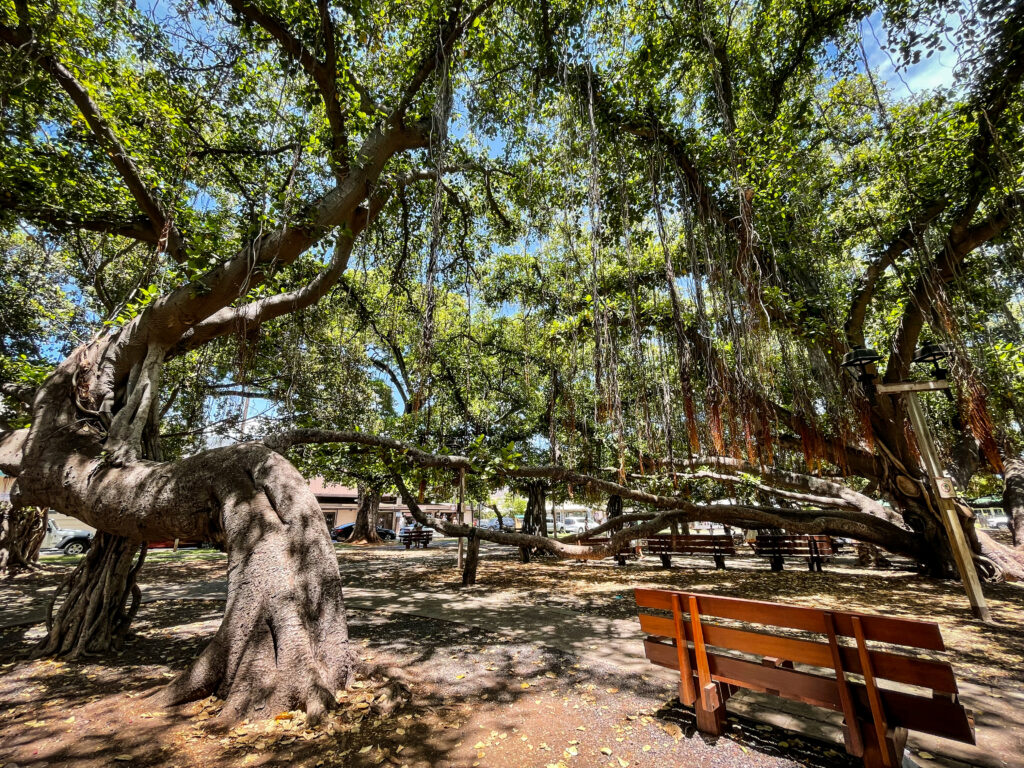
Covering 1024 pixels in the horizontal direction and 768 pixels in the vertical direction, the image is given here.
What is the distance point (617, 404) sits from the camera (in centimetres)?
353

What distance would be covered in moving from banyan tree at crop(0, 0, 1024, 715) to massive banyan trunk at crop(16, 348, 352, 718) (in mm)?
22

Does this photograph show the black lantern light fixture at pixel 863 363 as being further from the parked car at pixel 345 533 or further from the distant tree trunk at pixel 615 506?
the parked car at pixel 345 533

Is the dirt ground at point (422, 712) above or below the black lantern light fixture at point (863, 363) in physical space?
below

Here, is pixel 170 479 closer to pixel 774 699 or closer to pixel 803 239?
pixel 774 699

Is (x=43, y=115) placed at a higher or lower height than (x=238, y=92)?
lower

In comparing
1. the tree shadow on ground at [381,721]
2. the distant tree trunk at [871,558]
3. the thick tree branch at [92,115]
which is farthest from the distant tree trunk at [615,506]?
the thick tree branch at [92,115]

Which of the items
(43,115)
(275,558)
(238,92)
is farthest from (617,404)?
(43,115)

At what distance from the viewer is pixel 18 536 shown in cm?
863

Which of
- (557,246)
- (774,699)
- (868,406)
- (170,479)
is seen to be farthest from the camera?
(557,246)

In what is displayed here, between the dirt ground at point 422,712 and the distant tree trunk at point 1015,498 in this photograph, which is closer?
the dirt ground at point 422,712

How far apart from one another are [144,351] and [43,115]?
3.96m

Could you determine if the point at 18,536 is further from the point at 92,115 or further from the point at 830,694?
the point at 830,694

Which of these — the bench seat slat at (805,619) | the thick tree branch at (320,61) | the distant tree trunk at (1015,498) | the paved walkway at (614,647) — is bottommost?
the paved walkway at (614,647)

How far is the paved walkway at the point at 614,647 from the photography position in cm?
215
